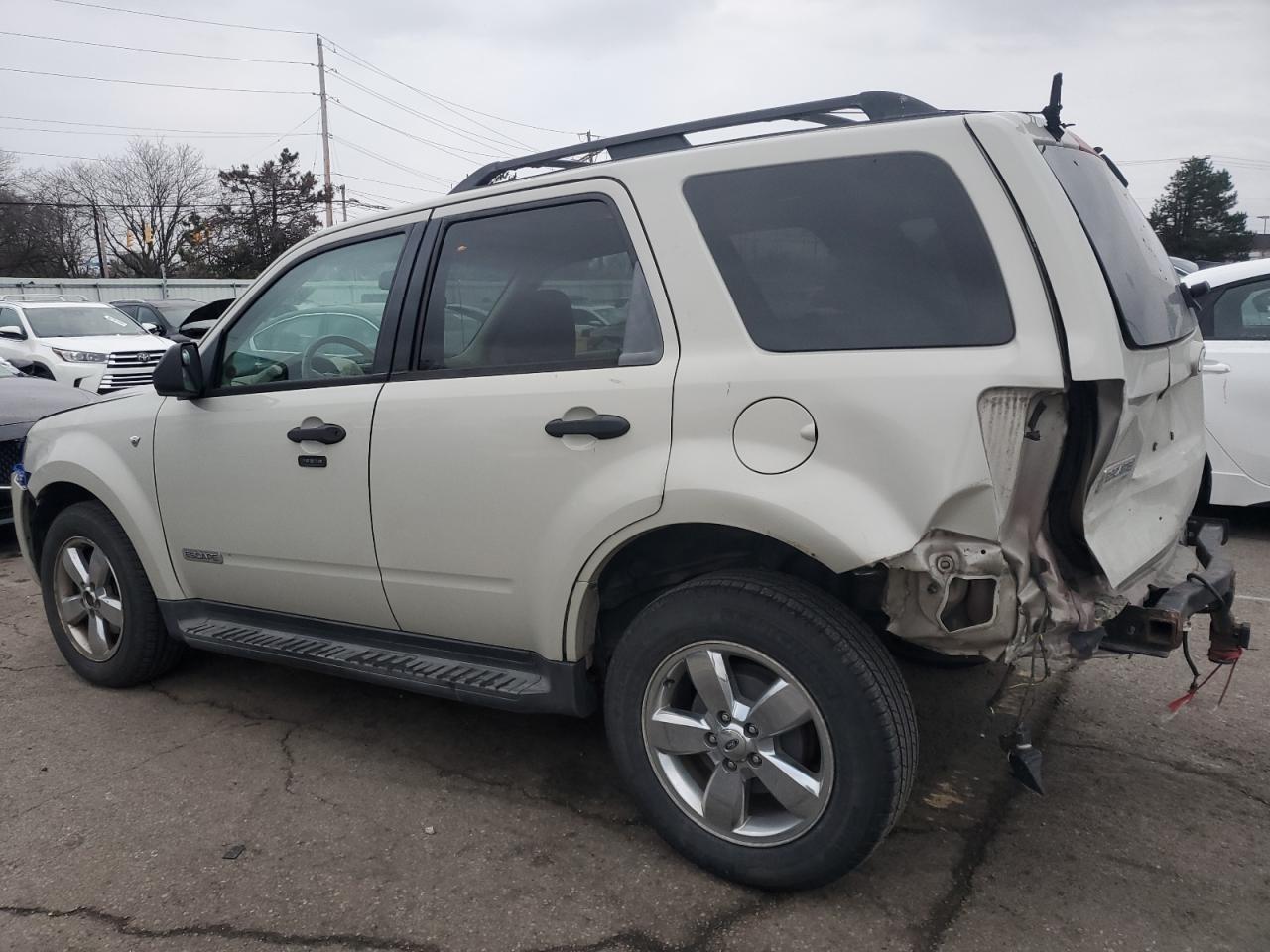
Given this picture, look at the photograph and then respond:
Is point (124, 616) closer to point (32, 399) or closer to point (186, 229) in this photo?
point (32, 399)

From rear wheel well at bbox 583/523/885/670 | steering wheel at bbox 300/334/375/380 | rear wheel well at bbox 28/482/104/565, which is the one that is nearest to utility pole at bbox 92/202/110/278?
rear wheel well at bbox 28/482/104/565

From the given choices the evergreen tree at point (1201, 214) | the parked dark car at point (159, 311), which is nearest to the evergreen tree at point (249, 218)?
the parked dark car at point (159, 311)

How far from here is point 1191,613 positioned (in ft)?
8.79

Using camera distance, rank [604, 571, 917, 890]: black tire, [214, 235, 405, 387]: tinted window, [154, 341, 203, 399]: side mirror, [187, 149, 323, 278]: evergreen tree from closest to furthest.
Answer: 1. [604, 571, 917, 890]: black tire
2. [214, 235, 405, 387]: tinted window
3. [154, 341, 203, 399]: side mirror
4. [187, 149, 323, 278]: evergreen tree

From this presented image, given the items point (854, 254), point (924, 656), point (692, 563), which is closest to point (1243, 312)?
point (924, 656)

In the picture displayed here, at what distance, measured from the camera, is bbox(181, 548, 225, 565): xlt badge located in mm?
3756

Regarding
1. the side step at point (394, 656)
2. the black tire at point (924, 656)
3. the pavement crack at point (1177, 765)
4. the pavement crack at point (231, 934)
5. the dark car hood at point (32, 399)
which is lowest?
the pavement crack at point (231, 934)

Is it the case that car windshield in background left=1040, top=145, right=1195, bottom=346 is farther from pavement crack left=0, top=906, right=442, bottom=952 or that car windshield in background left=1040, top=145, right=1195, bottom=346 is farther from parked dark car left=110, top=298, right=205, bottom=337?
parked dark car left=110, top=298, right=205, bottom=337

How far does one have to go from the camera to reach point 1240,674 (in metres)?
4.06

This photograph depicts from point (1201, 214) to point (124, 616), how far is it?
2602 inches

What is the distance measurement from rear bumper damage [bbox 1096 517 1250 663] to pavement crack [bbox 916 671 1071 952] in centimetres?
71

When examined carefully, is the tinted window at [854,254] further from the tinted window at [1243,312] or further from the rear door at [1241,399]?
the tinted window at [1243,312]

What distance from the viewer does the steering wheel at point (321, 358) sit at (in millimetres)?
3420

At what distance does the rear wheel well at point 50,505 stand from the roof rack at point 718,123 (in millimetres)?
2397
